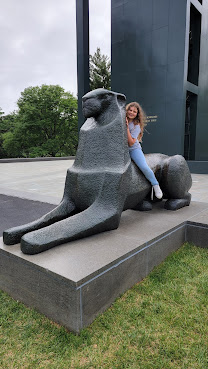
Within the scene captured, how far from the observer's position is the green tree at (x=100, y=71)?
3080cm

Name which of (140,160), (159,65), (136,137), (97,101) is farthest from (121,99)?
(159,65)

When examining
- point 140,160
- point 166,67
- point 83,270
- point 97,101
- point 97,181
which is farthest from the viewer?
point 166,67

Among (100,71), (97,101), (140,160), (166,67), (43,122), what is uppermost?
(100,71)

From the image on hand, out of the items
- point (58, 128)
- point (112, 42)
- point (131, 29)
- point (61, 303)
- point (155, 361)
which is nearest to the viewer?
point (155, 361)

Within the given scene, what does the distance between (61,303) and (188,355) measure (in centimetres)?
94

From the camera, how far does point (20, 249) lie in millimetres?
2420

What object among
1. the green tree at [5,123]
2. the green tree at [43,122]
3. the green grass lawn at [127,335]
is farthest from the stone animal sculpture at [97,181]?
the green tree at [5,123]

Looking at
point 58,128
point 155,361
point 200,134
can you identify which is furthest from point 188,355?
point 58,128

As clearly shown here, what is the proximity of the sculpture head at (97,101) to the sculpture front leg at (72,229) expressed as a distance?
986 millimetres

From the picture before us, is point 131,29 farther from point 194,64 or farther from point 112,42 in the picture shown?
point 194,64

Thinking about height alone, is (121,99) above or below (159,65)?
below

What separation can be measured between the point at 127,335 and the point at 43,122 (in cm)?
2873

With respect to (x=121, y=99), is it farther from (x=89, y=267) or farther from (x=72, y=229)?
(x=89, y=267)

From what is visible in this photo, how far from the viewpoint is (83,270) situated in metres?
2.03
